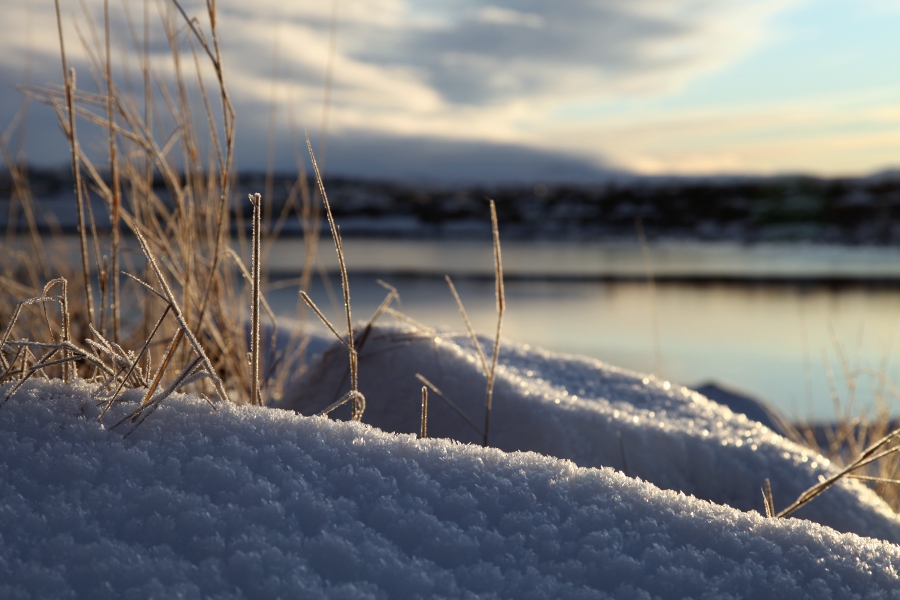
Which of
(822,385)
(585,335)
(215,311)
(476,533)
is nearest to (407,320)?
(215,311)

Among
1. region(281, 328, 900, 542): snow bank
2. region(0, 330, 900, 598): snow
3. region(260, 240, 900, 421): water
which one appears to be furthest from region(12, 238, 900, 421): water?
region(0, 330, 900, 598): snow

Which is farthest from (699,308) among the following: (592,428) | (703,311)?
(592,428)

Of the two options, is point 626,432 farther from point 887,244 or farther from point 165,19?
point 887,244

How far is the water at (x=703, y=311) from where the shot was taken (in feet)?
15.3

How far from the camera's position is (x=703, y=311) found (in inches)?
314

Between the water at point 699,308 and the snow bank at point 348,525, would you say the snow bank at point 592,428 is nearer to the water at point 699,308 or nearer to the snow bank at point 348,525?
the water at point 699,308

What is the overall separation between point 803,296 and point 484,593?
9.58m

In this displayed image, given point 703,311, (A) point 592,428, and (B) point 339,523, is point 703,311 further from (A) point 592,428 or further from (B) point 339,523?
(B) point 339,523

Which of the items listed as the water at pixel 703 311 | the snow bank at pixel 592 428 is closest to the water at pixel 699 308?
the water at pixel 703 311

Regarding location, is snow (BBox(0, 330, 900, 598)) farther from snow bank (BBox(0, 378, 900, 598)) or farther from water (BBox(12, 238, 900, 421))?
water (BBox(12, 238, 900, 421))

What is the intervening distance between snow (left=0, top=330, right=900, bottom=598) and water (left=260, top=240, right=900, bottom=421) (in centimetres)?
104

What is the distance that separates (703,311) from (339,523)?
26.7 feet

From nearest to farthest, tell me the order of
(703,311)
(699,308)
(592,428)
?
(592,428) → (703,311) → (699,308)

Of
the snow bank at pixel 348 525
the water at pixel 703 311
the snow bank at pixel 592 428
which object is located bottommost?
the water at pixel 703 311
